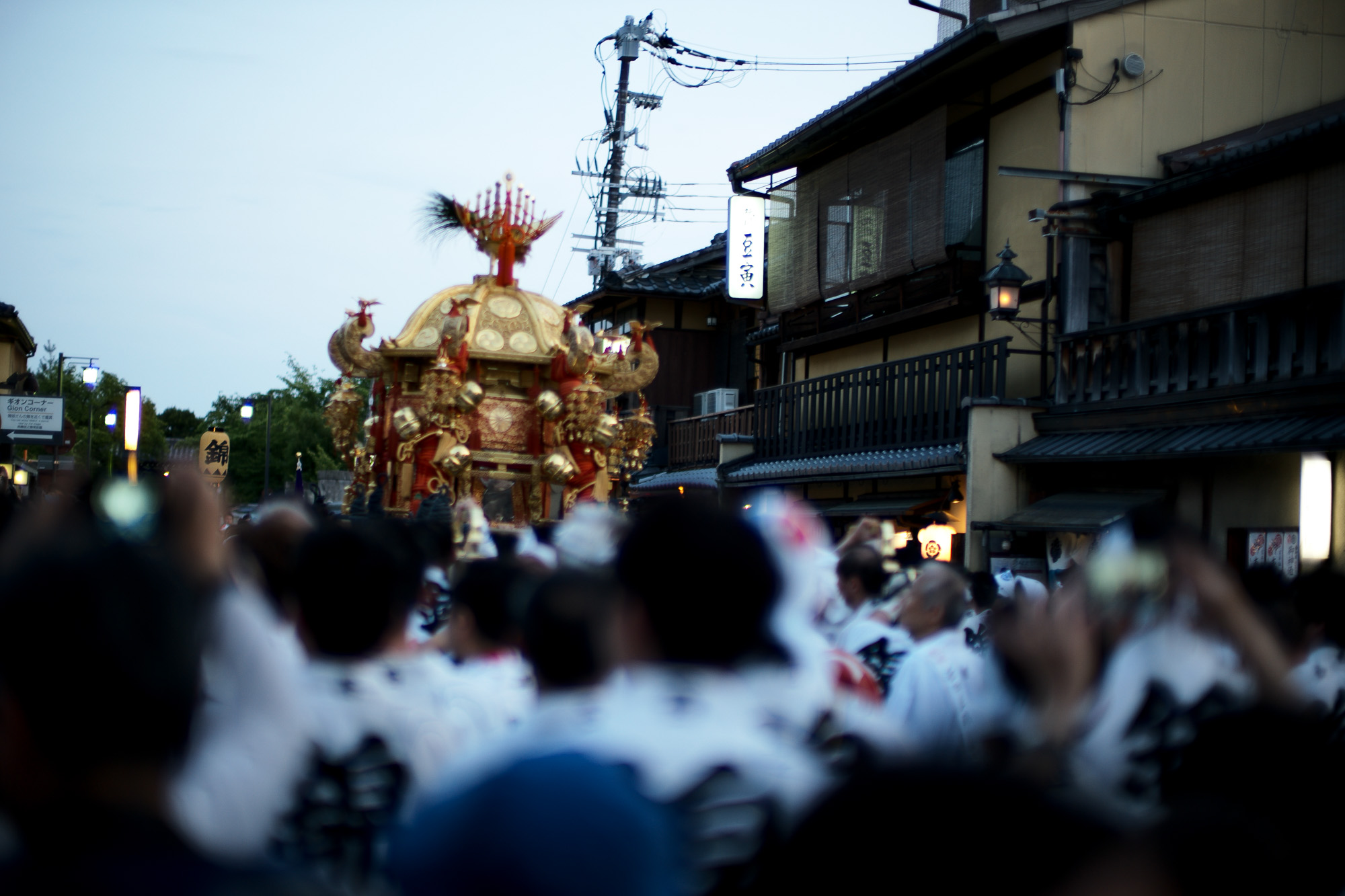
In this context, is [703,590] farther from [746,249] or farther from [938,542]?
[746,249]

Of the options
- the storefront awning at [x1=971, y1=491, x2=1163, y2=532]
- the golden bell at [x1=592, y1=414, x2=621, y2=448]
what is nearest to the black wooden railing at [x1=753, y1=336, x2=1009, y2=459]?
the storefront awning at [x1=971, y1=491, x2=1163, y2=532]

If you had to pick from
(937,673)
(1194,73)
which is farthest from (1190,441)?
(937,673)

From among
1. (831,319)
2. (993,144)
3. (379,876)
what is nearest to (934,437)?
(993,144)

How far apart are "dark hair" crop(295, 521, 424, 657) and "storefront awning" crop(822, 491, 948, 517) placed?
41.6ft

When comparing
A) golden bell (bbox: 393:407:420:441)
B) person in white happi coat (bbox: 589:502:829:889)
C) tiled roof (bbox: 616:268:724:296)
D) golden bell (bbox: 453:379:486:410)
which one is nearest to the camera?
person in white happi coat (bbox: 589:502:829:889)

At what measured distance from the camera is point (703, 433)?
24.9 meters

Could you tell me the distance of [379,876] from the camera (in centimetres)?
273

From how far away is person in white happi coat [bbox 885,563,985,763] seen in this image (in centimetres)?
433

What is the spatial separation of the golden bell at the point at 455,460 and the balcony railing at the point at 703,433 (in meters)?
10.9

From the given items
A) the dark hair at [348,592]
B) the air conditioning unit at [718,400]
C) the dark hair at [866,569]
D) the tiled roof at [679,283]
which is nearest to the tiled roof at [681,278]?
the tiled roof at [679,283]

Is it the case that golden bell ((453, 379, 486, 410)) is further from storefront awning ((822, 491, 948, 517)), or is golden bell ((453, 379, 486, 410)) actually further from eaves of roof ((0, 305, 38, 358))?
eaves of roof ((0, 305, 38, 358))

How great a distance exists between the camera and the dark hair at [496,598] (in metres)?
3.97

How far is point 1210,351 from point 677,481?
528 inches

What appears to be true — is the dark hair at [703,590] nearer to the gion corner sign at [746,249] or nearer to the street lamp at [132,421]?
the street lamp at [132,421]
